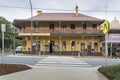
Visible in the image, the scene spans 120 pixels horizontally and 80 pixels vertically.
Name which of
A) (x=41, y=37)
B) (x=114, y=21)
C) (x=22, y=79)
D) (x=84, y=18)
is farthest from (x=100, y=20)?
(x=22, y=79)

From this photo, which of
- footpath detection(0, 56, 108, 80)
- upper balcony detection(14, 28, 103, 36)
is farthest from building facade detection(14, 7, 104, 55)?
footpath detection(0, 56, 108, 80)

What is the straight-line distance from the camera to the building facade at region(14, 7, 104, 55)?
195 feet

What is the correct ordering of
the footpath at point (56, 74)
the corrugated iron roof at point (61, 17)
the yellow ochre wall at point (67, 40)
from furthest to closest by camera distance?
the yellow ochre wall at point (67, 40) → the corrugated iron roof at point (61, 17) → the footpath at point (56, 74)

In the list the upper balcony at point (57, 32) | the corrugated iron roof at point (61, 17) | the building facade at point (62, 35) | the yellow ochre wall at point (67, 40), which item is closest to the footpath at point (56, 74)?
the upper balcony at point (57, 32)

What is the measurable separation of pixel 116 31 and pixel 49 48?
1473 cm

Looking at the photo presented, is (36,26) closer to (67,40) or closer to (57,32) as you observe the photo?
(57,32)

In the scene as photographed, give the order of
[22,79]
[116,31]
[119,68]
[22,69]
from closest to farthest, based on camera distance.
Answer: [22,79]
[119,68]
[22,69]
[116,31]

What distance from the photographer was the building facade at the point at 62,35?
195 ft

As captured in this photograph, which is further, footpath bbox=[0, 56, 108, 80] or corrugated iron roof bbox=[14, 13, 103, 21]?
corrugated iron roof bbox=[14, 13, 103, 21]

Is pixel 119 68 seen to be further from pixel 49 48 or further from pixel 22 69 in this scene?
pixel 49 48

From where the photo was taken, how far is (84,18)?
61.2 meters

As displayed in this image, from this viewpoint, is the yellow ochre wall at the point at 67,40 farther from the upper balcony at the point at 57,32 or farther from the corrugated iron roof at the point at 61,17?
the corrugated iron roof at the point at 61,17

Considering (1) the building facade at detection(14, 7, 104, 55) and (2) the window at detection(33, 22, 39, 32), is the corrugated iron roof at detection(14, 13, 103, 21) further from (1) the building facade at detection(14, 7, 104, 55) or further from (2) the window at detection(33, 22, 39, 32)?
(2) the window at detection(33, 22, 39, 32)

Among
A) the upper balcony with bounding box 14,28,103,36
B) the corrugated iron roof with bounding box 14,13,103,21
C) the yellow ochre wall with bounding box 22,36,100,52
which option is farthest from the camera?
the yellow ochre wall with bounding box 22,36,100,52
